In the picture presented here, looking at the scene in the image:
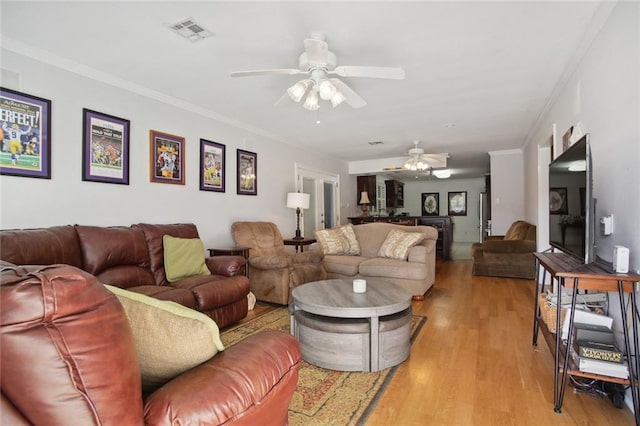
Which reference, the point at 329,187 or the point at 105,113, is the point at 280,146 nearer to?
the point at 329,187

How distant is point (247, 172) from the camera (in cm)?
480

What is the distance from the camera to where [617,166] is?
6.57 ft

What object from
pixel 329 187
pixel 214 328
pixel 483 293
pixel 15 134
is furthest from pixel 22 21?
pixel 329 187

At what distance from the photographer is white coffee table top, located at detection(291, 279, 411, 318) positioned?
2.29m

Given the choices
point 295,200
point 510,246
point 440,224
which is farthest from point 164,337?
point 440,224

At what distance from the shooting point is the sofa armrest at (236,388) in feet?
2.85

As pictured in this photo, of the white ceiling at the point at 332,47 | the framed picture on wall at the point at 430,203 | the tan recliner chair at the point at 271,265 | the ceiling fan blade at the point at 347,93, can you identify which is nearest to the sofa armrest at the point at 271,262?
the tan recliner chair at the point at 271,265

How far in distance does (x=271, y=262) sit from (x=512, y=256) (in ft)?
12.9

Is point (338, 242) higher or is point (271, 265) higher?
point (338, 242)

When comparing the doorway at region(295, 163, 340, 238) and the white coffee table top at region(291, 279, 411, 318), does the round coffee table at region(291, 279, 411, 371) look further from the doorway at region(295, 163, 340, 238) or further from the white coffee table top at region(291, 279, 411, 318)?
the doorway at region(295, 163, 340, 238)

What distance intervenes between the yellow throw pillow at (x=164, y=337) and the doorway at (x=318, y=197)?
5.12 meters

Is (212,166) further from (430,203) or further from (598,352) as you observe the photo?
(430,203)

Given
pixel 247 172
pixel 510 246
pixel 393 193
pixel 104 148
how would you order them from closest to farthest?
pixel 104 148 → pixel 247 172 → pixel 510 246 → pixel 393 193

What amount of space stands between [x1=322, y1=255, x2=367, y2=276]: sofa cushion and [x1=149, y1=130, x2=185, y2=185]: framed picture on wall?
2132 millimetres
